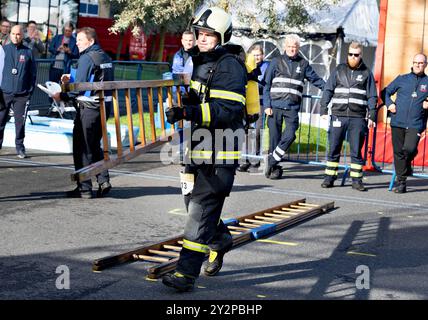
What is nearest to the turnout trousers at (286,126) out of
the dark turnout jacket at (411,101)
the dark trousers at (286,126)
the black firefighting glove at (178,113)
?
the dark trousers at (286,126)

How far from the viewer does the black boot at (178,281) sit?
18.9ft

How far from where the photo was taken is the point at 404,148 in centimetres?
1157

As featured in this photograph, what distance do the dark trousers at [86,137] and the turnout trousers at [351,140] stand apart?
3.69 metres

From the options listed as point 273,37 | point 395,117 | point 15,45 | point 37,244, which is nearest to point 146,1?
point 273,37

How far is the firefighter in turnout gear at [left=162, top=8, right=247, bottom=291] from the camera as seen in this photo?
5.80 m

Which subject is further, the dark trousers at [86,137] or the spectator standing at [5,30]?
the spectator standing at [5,30]

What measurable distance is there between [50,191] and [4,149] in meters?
3.73

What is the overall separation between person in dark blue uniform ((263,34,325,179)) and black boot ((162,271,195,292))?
6.21 metres

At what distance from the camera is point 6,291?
564 centimetres

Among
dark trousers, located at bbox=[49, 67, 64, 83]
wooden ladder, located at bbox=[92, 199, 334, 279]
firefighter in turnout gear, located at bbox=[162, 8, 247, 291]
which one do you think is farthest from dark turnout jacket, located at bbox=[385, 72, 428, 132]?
dark trousers, located at bbox=[49, 67, 64, 83]

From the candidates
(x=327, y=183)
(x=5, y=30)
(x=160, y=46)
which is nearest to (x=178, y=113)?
(x=327, y=183)

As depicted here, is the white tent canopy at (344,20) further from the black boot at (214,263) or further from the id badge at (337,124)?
the black boot at (214,263)

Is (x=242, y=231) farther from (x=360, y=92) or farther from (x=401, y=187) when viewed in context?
(x=401, y=187)
